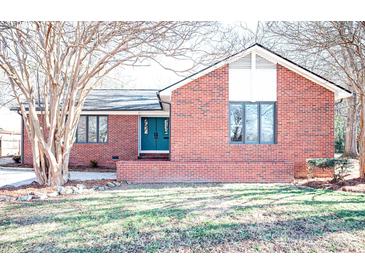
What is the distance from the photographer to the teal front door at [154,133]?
1688 centimetres

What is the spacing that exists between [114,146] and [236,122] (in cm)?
751

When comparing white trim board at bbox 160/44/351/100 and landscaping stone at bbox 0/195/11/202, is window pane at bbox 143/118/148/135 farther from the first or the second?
landscaping stone at bbox 0/195/11/202

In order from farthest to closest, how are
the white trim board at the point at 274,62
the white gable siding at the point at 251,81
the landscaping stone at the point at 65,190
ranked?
the white gable siding at the point at 251,81, the white trim board at the point at 274,62, the landscaping stone at the point at 65,190

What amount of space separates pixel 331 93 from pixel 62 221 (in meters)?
10.4

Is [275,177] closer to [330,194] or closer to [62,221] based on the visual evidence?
[330,194]

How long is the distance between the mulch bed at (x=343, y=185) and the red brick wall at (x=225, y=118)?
5.92 feet

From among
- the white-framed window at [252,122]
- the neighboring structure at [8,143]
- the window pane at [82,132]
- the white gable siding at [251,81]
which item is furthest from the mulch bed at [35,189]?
the neighboring structure at [8,143]

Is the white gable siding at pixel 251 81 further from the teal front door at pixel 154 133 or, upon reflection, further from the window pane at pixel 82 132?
the window pane at pixel 82 132

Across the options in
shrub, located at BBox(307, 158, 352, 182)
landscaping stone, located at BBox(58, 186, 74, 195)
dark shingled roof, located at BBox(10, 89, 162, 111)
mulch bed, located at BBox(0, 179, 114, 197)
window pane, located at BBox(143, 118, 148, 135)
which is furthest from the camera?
window pane, located at BBox(143, 118, 148, 135)

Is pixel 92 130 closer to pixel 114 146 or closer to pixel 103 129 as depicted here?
pixel 103 129

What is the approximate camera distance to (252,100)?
1105 cm

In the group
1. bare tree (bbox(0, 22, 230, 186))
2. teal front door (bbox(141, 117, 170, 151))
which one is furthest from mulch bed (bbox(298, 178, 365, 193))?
teal front door (bbox(141, 117, 170, 151))

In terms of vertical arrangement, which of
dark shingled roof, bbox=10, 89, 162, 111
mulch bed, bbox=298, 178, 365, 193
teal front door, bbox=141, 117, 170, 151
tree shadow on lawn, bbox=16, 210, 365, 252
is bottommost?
tree shadow on lawn, bbox=16, 210, 365, 252

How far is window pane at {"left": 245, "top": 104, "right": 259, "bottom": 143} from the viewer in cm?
1116
